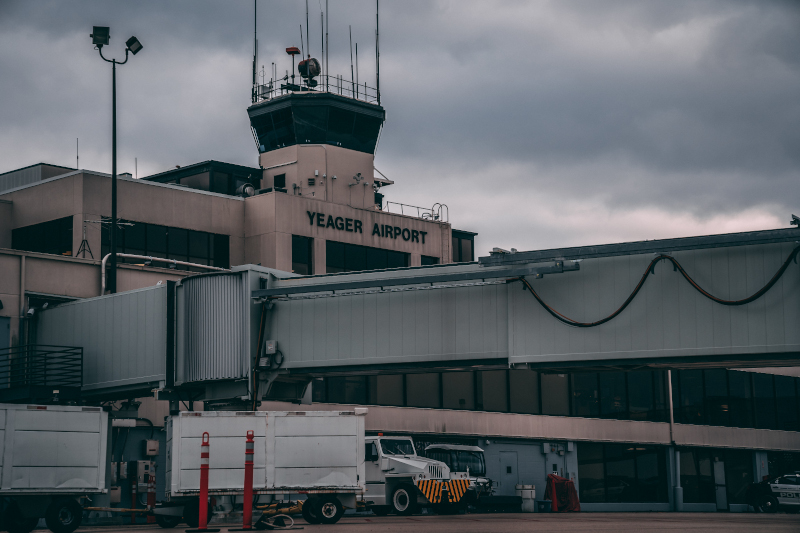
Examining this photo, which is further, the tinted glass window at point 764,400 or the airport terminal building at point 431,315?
the tinted glass window at point 764,400

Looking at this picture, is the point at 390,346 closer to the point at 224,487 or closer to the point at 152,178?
the point at 224,487

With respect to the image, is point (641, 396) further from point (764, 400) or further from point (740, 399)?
point (764, 400)

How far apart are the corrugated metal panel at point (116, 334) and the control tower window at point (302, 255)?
17566 mm

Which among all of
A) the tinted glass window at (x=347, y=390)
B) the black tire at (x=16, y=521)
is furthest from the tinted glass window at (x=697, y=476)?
the black tire at (x=16, y=521)

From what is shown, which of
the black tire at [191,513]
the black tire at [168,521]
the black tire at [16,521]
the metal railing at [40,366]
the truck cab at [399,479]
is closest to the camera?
the black tire at [16,521]

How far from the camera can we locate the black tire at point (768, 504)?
156ft

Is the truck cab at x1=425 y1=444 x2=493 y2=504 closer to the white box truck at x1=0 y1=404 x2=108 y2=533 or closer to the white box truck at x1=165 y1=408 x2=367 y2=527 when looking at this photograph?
the white box truck at x1=165 y1=408 x2=367 y2=527

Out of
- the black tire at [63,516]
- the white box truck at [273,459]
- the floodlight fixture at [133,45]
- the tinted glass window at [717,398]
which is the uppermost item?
the floodlight fixture at [133,45]

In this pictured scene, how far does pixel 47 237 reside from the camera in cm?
4434

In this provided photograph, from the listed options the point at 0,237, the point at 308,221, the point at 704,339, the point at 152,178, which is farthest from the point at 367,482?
the point at 152,178

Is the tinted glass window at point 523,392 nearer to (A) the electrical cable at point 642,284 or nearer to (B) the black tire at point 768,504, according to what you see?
(B) the black tire at point 768,504

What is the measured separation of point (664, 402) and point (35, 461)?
3793 centimetres

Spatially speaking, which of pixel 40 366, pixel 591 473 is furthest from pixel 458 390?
pixel 40 366

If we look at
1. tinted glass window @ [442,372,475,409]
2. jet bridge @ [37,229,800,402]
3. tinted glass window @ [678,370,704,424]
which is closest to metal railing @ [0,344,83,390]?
jet bridge @ [37,229,800,402]
